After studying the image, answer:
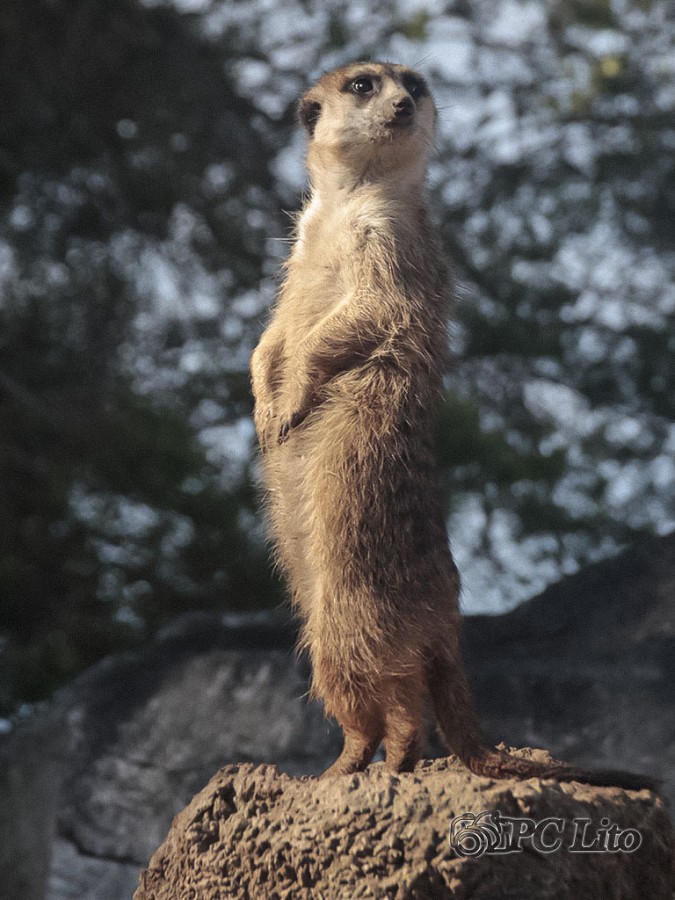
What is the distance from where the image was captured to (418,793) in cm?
217

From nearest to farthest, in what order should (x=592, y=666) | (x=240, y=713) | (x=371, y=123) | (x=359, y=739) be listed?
(x=359, y=739)
(x=371, y=123)
(x=592, y=666)
(x=240, y=713)

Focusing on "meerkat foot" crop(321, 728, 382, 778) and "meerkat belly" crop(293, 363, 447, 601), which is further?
"meerkat foot" crop(321, 728, 382, 778)

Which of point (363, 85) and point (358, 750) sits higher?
point (363, 85)

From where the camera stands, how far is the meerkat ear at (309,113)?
285cm

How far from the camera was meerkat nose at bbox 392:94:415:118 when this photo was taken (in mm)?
2607

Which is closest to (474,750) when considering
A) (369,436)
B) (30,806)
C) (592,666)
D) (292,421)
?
(369,436)

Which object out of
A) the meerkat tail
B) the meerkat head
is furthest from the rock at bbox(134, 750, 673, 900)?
the meerkat head

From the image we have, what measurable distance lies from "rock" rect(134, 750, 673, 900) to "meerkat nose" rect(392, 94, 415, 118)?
1.48 m

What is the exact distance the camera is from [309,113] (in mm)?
2875

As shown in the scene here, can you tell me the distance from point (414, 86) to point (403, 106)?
237 millimetres

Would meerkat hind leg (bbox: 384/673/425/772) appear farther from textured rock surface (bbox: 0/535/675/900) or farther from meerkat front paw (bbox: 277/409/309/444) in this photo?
textured rock surface (bbox: 0/535/675/900)

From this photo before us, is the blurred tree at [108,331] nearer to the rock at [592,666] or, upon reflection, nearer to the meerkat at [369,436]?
the rock at [592,666]

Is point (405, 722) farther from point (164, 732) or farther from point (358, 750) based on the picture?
point (164, 732)

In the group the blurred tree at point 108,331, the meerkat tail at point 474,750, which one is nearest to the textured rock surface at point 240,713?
the blurred tree at point 108,331
